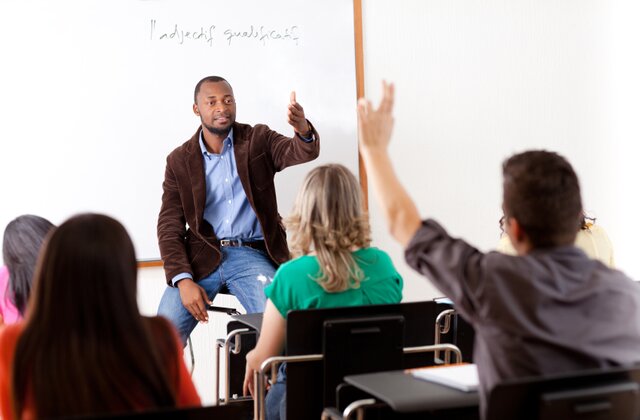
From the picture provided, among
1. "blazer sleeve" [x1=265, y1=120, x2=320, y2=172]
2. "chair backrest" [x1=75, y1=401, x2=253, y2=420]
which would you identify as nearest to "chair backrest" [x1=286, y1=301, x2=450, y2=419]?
"chair backrest" [x1=75, y1=401, x2=253, y2=420]

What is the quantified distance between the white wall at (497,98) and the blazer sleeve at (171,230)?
4.54 feet

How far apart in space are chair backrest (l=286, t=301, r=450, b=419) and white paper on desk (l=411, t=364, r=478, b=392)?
0.41m

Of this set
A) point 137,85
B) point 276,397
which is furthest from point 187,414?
point 137,85

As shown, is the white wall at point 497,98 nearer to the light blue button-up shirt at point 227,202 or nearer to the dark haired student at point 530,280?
the light blue button-up shirt at point 227,202

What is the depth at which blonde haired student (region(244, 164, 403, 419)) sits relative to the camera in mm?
2656

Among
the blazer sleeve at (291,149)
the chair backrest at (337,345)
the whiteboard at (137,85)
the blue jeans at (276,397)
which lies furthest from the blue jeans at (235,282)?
the chair backrest at (337,345)

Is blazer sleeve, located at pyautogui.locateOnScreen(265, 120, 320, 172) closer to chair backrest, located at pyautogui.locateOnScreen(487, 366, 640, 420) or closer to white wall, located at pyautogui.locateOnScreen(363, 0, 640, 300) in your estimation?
white wall, located at pyautogui.locateOnScreen(363, 0, 640, 300)

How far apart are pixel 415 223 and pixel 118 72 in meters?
3.12

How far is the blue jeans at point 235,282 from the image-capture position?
158 inches

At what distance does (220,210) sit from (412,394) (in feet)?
8.21

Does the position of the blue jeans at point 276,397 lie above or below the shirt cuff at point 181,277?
below

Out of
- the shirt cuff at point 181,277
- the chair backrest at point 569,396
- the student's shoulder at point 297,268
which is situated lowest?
the chair backrest at point 569,396

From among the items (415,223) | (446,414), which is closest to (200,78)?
(446,414)

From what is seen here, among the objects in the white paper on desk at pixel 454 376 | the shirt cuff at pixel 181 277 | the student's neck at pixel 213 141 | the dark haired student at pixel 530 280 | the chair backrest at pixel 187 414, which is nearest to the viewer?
the chair backrest at pixel 187 414
